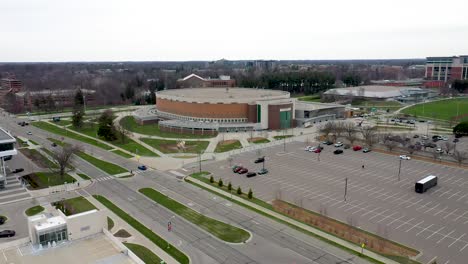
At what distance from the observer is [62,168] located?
61875mm

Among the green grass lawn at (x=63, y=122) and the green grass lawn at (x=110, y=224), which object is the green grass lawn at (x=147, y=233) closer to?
the green grass lawn at (x=110, y=224)

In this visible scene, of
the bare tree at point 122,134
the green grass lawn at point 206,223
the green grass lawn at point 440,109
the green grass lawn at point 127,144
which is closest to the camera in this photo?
the green grass lawn at point 206,223

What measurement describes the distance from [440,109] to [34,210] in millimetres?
146289

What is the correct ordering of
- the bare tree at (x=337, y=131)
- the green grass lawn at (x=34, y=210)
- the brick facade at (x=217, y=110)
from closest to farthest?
the green grass lawn at (x=34, y=210), the bare tree at (x=337, y=131), the brick facade at (x=217, y=110)

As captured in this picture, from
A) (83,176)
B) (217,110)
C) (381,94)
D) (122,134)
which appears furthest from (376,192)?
(381,94)

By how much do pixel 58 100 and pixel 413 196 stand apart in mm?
150794

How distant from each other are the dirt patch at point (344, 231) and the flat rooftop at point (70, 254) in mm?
23420

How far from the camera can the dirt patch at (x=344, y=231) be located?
3912 centimetres

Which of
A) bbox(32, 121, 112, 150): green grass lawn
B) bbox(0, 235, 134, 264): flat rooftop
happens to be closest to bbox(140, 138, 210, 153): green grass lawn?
bbox(32, 121, 112, 150): green grass lawn

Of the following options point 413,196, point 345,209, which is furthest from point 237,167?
point 413,196

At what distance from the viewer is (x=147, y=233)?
43156 mm

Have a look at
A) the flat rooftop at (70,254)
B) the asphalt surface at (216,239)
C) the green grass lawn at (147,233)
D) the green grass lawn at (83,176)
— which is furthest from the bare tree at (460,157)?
the green grass lawn at (83,176)

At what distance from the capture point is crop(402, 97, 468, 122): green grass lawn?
131m

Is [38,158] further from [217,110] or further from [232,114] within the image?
[232,114]
